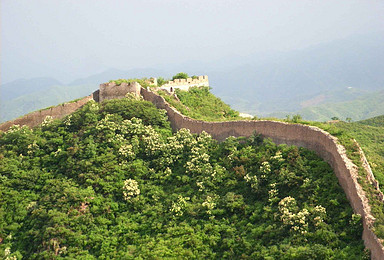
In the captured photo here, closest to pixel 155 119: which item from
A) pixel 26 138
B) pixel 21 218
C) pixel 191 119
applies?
pixel 191 119

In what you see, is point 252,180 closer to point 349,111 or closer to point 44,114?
point 44,114

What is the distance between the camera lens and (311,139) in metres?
21.6

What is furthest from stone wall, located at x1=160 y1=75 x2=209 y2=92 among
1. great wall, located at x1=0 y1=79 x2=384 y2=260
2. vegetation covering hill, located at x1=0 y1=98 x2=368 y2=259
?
vegetation covering hill, located at x1=0 y1=98 x2=368 y2=259

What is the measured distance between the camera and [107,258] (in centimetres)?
1981

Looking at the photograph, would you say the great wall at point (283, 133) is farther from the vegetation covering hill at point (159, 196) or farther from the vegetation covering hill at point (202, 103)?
the vegetation covering hill at point (202, 103)

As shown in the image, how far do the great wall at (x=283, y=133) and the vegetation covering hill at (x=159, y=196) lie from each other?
0.47m

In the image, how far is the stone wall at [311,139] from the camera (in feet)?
52.4

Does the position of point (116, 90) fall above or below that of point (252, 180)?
above

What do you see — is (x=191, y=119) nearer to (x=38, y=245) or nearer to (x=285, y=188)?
(x=285, y=188)

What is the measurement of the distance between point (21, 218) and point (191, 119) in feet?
36.7

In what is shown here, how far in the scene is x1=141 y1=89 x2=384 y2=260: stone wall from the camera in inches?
629

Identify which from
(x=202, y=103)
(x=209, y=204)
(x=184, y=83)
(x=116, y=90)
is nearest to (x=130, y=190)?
(x=209, y=204)

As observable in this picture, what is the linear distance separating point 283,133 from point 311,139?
1835 mm

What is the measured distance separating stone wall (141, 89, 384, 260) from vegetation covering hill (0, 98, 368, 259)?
1.43 feet
